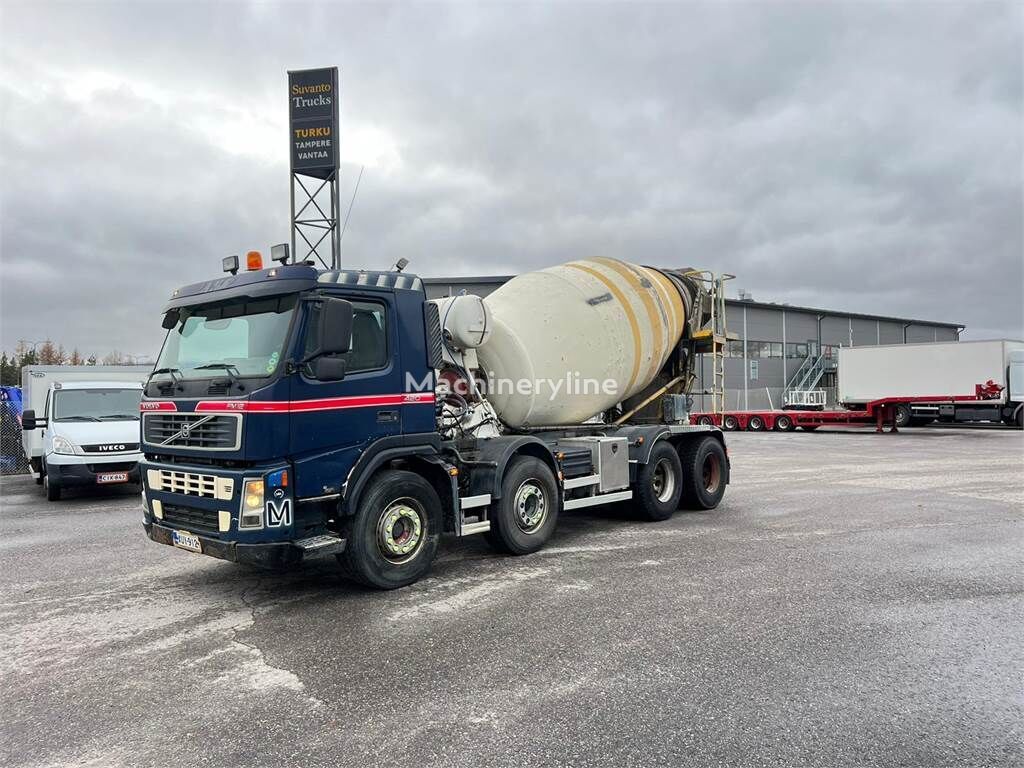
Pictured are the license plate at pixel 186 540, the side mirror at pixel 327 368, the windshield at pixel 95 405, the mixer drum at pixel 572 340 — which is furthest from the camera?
the windshield at pixel 95 405

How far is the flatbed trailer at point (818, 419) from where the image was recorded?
29.8m

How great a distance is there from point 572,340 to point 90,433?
8.89 meters

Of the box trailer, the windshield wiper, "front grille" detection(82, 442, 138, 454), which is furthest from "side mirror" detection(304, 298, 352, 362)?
the box trailer

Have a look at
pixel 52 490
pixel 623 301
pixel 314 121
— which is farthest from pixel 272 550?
pixel 314 121

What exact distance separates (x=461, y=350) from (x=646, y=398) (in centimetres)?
417

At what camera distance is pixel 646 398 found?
10.7m

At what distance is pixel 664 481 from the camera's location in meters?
9.77

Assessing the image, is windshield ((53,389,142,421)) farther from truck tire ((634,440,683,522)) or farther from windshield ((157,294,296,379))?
truck tire ((634,440,683,522))

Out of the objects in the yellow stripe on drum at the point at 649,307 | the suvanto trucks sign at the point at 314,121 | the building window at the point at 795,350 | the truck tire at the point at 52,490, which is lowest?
the truck tire at the point at 52,490

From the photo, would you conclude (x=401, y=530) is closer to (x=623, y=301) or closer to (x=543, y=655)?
(x=543, y=655)

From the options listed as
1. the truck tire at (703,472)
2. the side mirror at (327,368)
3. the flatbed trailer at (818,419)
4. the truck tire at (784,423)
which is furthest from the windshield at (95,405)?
the truck tire at (784,423)

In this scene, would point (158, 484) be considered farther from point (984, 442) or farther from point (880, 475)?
point (984, 442)

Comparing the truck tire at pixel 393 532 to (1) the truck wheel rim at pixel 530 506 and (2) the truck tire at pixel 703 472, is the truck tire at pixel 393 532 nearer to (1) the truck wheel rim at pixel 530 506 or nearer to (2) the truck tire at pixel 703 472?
(1) the truck wheel rim at pixel 530 506

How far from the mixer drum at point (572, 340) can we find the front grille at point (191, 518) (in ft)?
10.8
